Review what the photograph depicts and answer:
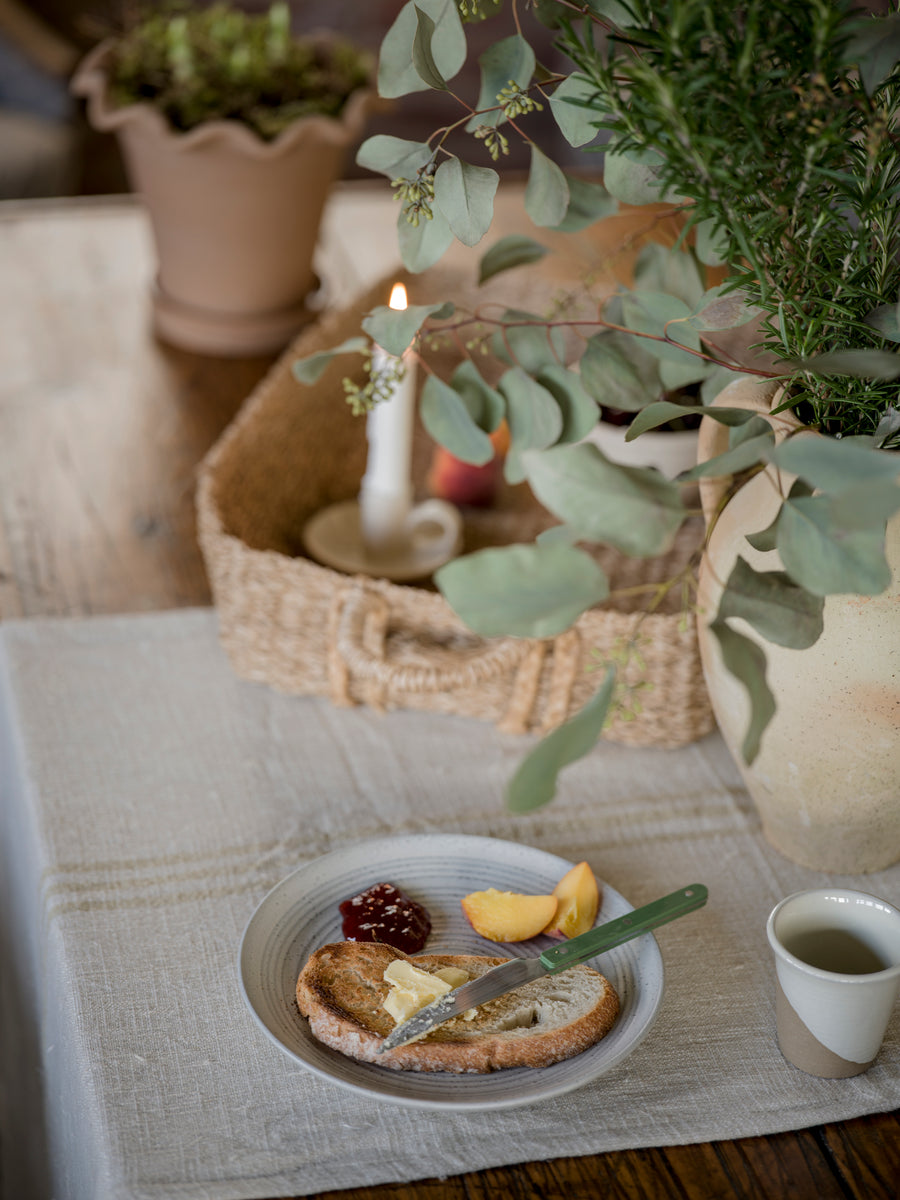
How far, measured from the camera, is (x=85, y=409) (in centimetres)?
121

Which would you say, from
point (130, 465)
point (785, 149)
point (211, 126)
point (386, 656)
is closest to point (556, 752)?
point (785, 149)

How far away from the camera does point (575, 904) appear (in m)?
0.63

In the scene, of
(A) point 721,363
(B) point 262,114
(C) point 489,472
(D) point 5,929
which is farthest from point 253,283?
(A) point 721,363

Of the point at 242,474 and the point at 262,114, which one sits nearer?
the point at 242,474

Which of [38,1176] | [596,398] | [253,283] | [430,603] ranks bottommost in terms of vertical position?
[38,1176]

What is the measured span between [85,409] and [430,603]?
0.60m

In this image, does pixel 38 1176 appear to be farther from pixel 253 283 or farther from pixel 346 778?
pixel 253 283

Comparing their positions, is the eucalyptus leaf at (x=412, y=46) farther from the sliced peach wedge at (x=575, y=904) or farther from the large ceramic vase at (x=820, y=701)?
the sliced peach wedge at (x=575, y=904)

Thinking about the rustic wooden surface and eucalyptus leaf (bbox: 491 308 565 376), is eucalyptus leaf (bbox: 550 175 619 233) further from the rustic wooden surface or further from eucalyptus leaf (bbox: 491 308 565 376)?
the rustic wooden surface

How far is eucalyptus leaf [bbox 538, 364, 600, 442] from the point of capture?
66 cm

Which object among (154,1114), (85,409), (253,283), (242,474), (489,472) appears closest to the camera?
(154,1114)

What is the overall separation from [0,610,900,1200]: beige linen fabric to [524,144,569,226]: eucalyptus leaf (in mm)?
350

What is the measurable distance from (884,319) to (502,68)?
0.21 metres

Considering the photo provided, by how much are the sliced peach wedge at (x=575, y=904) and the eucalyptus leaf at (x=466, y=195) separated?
324 millimetres
